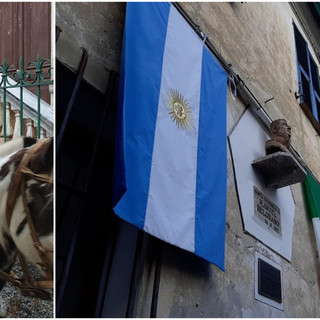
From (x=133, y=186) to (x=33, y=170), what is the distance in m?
0.83

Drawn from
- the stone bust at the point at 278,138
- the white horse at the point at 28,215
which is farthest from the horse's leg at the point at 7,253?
the stone bust at the point at 278,138

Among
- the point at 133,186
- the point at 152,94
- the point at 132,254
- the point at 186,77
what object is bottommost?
the point at 132,254

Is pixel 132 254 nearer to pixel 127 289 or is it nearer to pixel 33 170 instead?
pixel 127 289

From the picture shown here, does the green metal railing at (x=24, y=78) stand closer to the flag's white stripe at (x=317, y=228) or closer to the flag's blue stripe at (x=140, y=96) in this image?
the flag's blue stripe at (x=140, y=96)

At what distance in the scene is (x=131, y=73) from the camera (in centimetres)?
310

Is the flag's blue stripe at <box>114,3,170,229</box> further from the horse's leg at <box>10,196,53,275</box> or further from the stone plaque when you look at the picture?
the stone plaque

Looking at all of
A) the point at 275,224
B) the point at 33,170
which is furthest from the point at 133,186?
the point at 275,224

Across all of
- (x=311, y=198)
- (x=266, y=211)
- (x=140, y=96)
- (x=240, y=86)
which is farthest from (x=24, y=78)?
(x=311, y=198)

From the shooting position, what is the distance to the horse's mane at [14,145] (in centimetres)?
339

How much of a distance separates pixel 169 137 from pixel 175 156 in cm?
14

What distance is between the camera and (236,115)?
497 centimetres

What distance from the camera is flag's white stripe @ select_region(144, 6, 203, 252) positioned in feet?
9.72

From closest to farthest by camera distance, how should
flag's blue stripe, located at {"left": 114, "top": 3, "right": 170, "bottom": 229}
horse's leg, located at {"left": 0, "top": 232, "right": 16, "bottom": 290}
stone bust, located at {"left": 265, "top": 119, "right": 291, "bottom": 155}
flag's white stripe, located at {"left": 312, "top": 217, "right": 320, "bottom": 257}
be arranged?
flag's blue stripe, located at {"left": 114, "top": 3, "right": 170, "bottom": 229}
horse's leg, located at {"left": 0, "top": 232, "right": 16, "bottom": 290}
stone bust, located at {"left": 265, "top": 119, "right": 291, "bottom": 155}
flag's white stripe, located at {"left": 312, "top": 217, "right": 320, "bottom": 257}

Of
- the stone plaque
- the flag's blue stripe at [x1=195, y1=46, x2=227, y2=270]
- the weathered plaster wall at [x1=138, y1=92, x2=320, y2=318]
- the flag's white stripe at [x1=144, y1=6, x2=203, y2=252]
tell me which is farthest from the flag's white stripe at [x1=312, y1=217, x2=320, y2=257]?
the flag's white stripe at [x1=144, y1=6, x2=203, y2=252]
